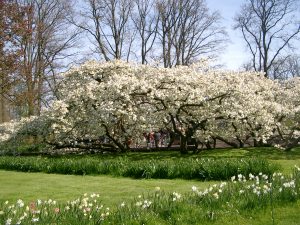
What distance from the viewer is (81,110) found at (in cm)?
1681

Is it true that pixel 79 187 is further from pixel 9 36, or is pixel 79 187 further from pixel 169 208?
pixel 9 36

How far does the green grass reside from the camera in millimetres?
8141

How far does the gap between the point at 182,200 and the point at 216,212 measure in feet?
1.93

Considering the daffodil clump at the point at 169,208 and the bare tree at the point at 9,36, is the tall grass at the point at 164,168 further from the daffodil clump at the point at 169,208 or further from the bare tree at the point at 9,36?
the bare tree at the point at 9,36

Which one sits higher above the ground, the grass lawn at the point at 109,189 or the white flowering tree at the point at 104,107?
the white flowering tree at the point at 104,107

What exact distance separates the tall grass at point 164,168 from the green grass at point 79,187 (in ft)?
1.46

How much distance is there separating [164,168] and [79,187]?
2.42m

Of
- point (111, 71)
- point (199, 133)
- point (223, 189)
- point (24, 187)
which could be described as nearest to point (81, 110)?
point (111, 71)

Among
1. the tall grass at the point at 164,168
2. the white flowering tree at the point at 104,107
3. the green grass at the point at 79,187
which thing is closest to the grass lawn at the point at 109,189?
the green grass at the point at 79,187

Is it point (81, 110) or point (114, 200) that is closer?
point (114, 200)

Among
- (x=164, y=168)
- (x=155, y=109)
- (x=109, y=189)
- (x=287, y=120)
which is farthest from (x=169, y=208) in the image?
(x=287, y=120)

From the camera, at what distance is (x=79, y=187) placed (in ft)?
30.2

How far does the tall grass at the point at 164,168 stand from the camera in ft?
31.7

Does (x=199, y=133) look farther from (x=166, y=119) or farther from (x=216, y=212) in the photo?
(x=216, y=212)
